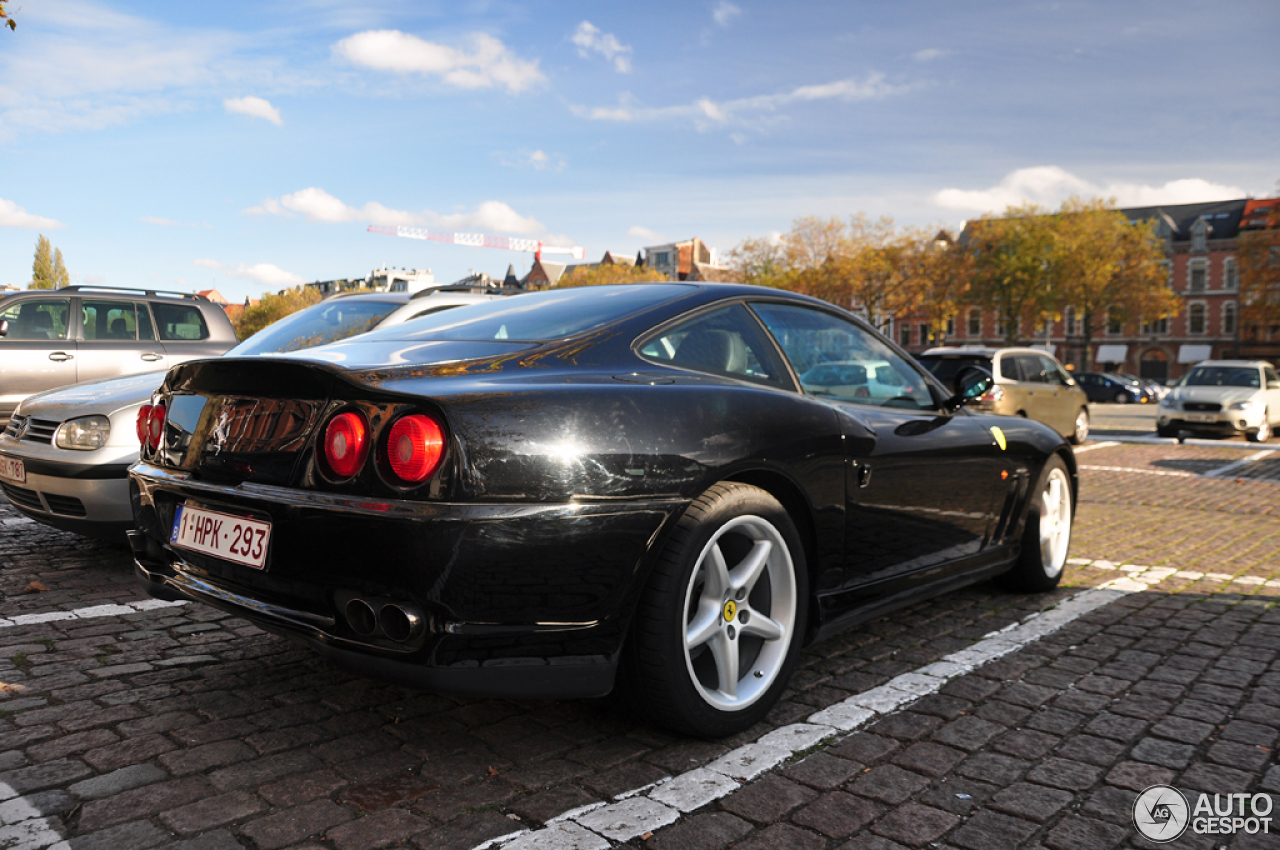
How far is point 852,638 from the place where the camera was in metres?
4.05

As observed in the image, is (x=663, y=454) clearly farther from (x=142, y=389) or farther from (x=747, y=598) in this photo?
(x=142, y=389)

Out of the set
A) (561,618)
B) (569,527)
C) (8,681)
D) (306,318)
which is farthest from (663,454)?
(306,318)

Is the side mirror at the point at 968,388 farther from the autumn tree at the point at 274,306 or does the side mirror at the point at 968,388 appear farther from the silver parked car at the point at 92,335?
the autumn tree at the point at 274,306

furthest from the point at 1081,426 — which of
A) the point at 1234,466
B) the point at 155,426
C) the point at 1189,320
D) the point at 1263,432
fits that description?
the point at 1189,320

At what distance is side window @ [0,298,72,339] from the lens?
9.66m

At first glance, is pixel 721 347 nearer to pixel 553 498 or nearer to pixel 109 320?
pixel 553 498

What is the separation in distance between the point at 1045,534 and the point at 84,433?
195 inches

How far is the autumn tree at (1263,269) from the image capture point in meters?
32.5

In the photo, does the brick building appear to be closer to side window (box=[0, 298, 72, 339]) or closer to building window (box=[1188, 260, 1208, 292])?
building window (box=[1188, 260, 1208, 292])

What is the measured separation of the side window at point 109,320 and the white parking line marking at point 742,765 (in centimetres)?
908

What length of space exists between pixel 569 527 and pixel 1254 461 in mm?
13321

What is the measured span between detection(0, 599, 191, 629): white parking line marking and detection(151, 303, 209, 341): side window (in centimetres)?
621

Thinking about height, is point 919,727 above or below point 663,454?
below

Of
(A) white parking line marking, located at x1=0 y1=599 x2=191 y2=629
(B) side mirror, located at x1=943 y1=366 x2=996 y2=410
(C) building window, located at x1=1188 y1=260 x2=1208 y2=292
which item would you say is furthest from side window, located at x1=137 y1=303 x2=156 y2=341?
(C) building window, located at x1=1188 y1=260 x2=1208 y2=292
